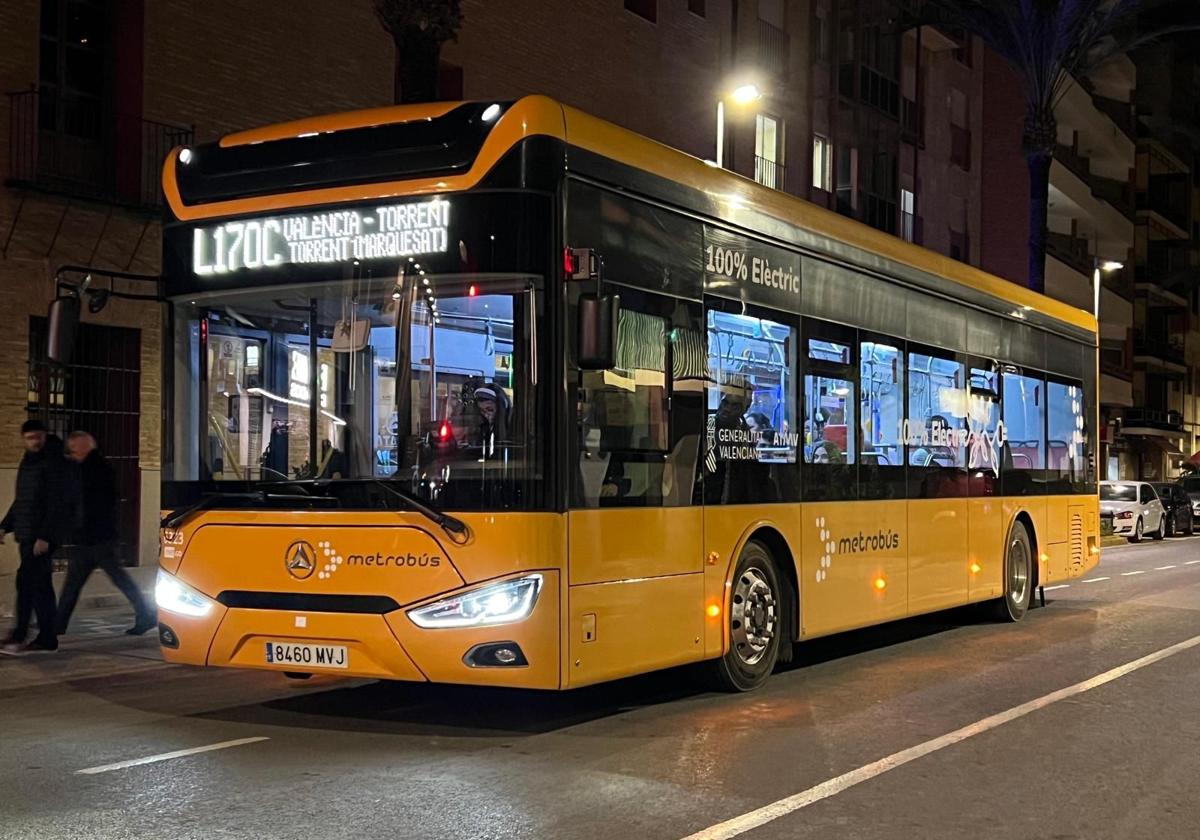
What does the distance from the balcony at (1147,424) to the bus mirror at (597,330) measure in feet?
201

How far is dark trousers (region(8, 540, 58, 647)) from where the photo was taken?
39.3 feet

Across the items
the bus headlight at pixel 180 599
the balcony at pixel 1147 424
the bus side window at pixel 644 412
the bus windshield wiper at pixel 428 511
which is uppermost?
the balcony at pixel 1147 424

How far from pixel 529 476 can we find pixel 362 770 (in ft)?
5.73

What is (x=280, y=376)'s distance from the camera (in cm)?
813

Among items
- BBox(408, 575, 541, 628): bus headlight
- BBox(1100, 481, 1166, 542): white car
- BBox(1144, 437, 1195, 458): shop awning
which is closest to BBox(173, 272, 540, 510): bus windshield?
Result: BBox(408, 575, 541, 628): bus headlight

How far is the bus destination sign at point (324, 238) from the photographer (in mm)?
7762

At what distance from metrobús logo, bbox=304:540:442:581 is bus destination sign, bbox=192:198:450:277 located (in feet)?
5.36

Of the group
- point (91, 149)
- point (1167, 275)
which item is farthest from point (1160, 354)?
point (91, 149)

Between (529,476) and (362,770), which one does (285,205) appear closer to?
(529,476)

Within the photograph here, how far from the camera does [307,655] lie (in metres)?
7.89

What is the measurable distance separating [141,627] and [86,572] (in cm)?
98

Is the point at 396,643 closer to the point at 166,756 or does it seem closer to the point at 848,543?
the point at 166,756

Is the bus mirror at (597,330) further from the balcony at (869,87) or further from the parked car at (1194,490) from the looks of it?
the parked car at (1194,490)

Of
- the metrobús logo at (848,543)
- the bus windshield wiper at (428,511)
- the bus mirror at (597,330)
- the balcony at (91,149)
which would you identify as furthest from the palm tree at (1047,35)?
the bus windshield wiper at (428,511)
